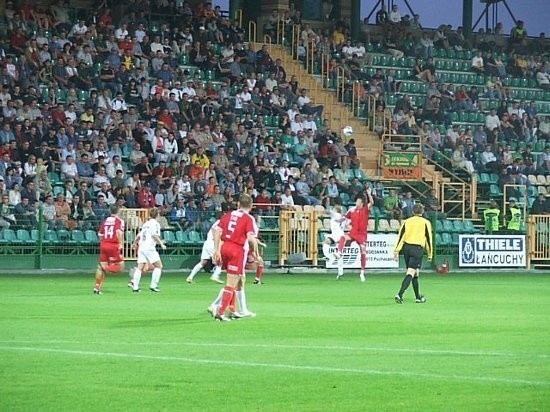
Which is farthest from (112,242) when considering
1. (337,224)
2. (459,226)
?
(459,226)

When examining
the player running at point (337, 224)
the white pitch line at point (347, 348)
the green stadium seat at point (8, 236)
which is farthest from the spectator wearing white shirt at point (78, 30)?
the white pitch line at point (347, 348)

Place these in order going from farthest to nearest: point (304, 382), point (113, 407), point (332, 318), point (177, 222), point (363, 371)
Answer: point (177, 222) → point (332, 318) → point (363, 371) → point (304, 382) → point (113, 407)

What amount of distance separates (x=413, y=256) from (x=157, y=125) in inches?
652

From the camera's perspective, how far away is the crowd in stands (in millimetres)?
36781

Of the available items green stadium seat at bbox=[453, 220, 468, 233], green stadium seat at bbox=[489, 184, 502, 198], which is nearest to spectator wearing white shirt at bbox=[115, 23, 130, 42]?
green stadium seat at bbox=[453, 220, 468, 233]

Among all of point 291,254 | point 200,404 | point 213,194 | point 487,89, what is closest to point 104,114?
point 213,194

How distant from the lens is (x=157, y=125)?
40156mm

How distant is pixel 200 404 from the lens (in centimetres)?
1127

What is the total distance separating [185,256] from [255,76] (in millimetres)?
9259

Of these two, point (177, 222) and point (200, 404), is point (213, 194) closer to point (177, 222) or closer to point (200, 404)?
point (177, 222)

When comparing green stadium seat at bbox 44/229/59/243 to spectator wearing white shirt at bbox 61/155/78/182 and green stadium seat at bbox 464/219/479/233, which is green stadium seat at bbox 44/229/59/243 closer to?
spectator wearing white shirt at bbox 61/155/78/182

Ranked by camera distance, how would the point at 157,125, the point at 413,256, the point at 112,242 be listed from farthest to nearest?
the point at 157,125 → the point at 112,242 → the point at 413,256

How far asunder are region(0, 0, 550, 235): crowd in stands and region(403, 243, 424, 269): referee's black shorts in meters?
12.8

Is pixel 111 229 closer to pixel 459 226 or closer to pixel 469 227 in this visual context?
pixel 459 226
